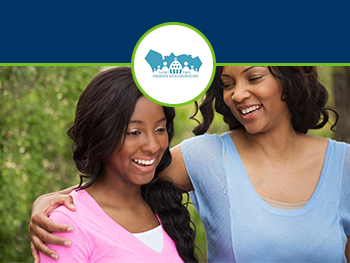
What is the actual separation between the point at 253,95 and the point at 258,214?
19.5 inches

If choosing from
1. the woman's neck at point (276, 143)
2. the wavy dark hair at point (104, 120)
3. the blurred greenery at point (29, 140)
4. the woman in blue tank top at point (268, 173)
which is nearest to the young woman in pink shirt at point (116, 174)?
the wavy dark hair at point (104, 120)

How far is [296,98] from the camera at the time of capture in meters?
1.97

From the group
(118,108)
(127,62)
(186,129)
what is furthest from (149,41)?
(186,129)

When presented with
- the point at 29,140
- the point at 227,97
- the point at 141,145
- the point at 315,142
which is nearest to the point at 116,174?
the point at 141,145

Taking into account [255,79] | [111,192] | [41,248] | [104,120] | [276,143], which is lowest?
[41,248]

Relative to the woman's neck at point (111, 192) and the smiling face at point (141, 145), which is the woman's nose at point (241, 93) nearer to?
the smiling face at point (141, 145)

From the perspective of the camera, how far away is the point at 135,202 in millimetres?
1833

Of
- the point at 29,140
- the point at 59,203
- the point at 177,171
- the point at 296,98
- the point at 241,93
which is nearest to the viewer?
the point at 59,203

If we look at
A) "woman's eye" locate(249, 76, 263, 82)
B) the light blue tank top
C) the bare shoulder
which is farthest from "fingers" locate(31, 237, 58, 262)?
the bare shoulder

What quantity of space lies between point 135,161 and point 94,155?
5.9 inches

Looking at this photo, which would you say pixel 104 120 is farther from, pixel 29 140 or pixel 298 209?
pixel 29 140

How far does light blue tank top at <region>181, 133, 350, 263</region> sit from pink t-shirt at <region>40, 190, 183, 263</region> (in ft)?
1.25

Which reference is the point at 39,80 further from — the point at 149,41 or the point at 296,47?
the point at 296,47

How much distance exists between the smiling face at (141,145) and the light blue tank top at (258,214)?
399 millimetres
